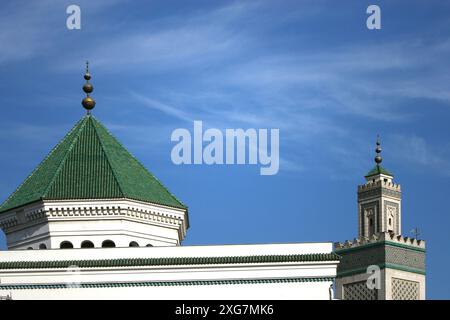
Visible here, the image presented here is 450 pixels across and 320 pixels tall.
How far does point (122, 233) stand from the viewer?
43.7 metres

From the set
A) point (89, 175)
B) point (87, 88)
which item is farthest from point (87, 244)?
point (87, 88)

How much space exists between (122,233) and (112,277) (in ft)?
6.76

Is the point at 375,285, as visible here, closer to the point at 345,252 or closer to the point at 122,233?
the point at 345,252

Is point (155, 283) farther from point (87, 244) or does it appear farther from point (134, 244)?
point (87, 244)

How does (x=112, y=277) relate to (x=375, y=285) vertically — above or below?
below

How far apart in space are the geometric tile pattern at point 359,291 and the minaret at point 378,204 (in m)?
2.96

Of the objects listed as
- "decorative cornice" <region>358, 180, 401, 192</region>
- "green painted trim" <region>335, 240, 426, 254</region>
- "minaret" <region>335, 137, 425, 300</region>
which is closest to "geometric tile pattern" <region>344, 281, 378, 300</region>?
"minaret" <region>335, 137, 425, 300</region>

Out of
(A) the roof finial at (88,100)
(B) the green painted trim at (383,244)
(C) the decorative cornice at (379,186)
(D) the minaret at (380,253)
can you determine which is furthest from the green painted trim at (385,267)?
(A) the roof finial at (88,100)

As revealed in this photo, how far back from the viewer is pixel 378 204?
251ft

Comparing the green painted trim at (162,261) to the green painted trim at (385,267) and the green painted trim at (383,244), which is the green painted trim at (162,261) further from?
the green painted trim at (383,244)

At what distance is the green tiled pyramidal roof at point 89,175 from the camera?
145ft
